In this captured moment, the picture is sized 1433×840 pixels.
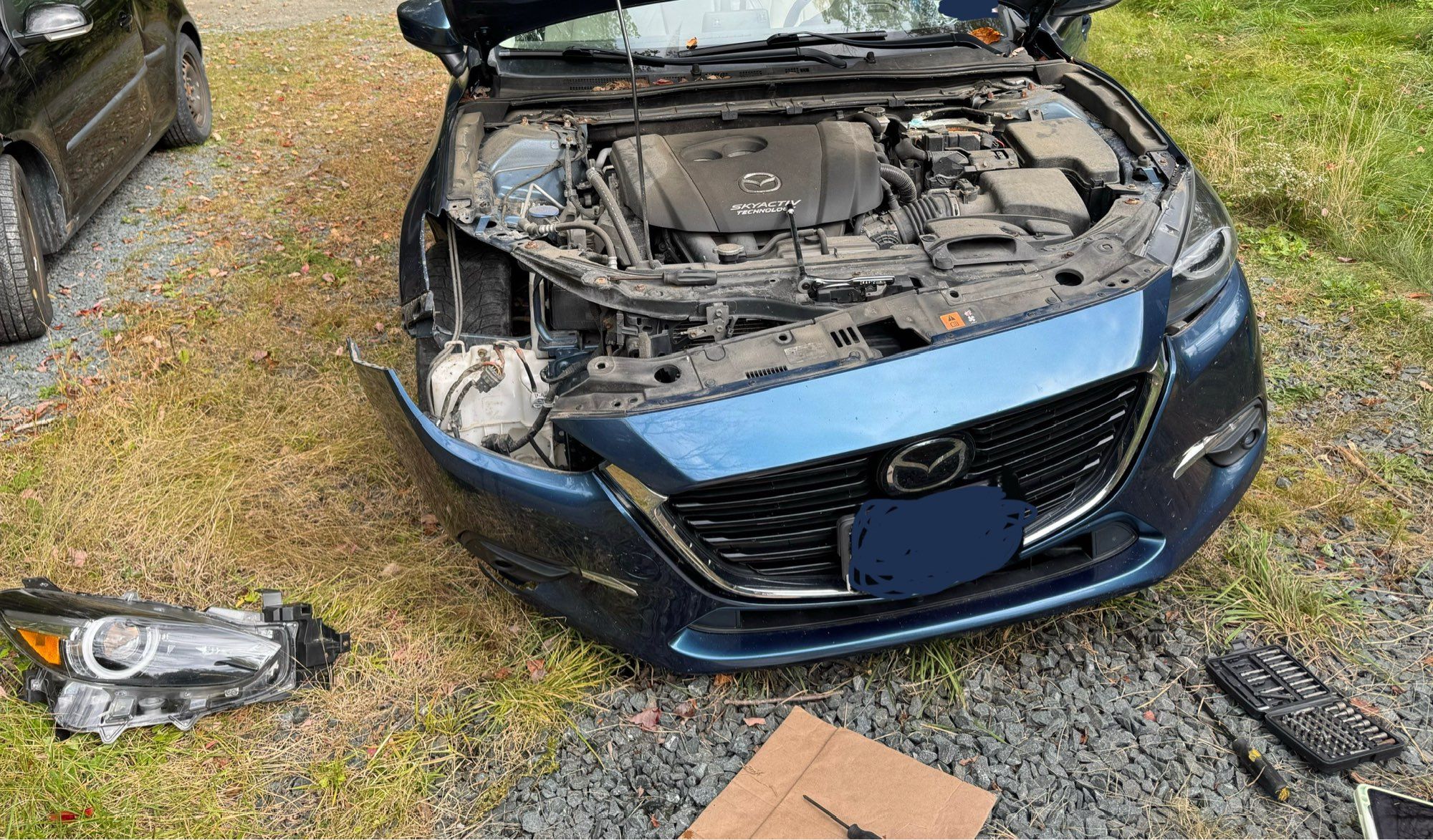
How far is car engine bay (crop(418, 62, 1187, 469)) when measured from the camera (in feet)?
6.39

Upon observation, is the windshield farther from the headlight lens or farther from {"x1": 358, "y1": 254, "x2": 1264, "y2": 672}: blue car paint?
{"x1": 358, "y1": 254, "x2": 1264, "y2": 672}: blue car paint

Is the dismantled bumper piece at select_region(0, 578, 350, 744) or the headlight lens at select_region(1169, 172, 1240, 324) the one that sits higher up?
the headlight lens at select_region(1169, 172, 1240, 324)

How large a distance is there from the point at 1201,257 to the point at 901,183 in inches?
32.8

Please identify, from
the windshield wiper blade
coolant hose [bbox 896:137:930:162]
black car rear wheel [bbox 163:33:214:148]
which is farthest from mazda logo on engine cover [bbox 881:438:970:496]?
black car rear wheel [bbox 163:33:214:148]

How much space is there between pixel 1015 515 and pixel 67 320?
3.99 metres

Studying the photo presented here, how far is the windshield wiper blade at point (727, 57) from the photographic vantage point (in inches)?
120

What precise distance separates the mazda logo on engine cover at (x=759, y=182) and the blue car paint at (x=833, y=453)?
2.77ft

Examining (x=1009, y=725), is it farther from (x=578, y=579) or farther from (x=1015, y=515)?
(x=578, y=579)

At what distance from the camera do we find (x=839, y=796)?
6.65 ft

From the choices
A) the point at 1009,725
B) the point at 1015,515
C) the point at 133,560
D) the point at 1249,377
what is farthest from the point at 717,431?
the point at 133,560

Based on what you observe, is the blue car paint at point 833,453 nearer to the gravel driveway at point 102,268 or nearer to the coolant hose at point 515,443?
the coolant hose at point 515,443

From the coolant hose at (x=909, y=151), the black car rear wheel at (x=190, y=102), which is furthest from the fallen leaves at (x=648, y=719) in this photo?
the black car rear wheel at (x=190, y=102)

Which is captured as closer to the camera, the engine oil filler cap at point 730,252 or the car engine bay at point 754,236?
the car engine bay at point 754,236

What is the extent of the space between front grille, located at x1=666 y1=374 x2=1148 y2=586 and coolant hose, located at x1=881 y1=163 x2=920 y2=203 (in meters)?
0.98
